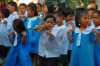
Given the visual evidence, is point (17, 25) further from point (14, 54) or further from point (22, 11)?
point (22, 11)

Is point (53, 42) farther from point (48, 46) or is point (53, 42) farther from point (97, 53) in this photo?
point (97, 53)

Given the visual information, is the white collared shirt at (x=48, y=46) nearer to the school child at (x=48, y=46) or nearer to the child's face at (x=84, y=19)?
the school child at (x=48, y=46)

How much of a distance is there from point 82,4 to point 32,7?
6383 mm

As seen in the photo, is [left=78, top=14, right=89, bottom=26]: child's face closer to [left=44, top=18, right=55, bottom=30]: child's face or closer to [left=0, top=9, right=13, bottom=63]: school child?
[left=44, top=18, right=55, bottom=30]: child's face

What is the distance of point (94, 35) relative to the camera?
4.72m

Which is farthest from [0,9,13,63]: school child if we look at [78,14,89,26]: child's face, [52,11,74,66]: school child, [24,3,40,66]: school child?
[78,14,89,26]: child's face

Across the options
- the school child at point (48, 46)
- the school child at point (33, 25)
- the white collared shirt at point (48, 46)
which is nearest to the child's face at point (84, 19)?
the school child at point (48, 46)

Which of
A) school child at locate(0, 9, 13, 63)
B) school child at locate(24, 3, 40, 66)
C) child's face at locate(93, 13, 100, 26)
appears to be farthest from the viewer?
school child at locate(0, 9, 13, 63)

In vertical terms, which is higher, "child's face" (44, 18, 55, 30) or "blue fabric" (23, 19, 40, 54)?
"child's face" (44, 18, 55, 30)

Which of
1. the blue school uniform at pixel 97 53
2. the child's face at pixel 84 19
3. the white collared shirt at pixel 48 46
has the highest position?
the child's face at pixel 84 19

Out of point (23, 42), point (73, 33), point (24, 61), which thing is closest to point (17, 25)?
point (23, 42)

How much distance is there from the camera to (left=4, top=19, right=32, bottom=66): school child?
15.9ft

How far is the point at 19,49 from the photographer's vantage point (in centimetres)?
492

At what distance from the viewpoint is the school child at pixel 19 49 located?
4836 millimetres
